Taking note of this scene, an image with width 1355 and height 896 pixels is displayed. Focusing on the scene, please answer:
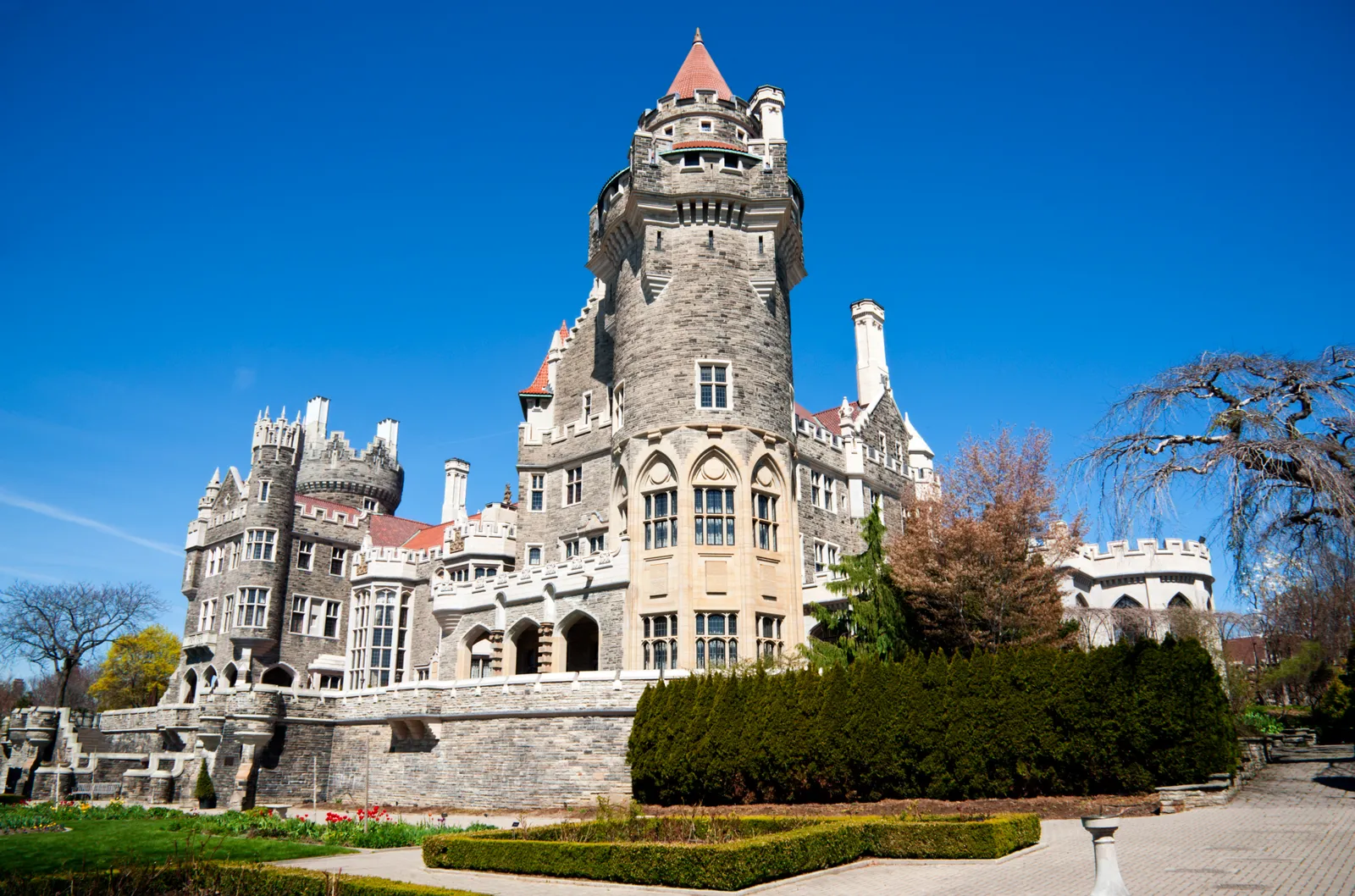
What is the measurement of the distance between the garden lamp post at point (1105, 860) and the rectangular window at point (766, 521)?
2119 cm

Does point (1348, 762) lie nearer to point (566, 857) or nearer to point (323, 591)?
point (566, 857)

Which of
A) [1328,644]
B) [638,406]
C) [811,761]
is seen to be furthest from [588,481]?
[1328,644]

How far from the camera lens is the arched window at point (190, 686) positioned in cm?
4512

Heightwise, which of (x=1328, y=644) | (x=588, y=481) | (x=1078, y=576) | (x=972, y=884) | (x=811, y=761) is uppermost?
(x=588, y=481)

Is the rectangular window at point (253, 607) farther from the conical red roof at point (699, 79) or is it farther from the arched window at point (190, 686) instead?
the conical red roof at point (699, 79)

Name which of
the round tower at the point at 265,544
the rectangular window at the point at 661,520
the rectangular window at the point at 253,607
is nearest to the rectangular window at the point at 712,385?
the rectangular window at the point at 661,520

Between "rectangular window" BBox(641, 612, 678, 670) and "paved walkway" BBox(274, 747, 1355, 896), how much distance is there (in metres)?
11.9

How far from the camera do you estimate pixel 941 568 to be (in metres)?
29.3

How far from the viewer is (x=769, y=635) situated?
100ft

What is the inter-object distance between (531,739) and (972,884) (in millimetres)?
16852

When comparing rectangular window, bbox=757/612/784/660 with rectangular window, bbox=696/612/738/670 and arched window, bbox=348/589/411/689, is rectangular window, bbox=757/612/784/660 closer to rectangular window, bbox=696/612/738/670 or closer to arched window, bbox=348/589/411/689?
rectangular window, bbox=696/612/738/670

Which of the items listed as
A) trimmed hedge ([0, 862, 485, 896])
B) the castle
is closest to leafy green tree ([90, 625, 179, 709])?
the castle

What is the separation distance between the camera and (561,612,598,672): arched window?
116ft

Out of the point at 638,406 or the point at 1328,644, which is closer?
the point at 638,406
